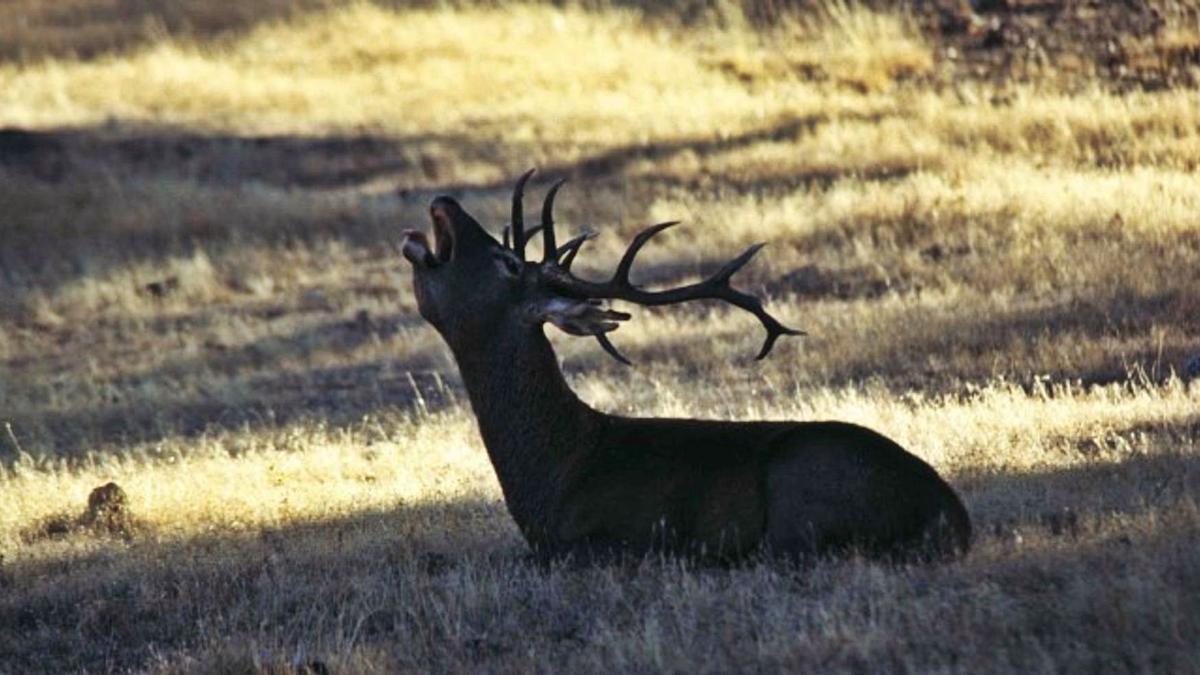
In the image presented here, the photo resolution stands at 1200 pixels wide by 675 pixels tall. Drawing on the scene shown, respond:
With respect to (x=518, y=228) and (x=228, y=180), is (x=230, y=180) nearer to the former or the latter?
(x=228, y=180)

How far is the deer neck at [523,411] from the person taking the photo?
9.83m

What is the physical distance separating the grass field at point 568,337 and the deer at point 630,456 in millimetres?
→ 230

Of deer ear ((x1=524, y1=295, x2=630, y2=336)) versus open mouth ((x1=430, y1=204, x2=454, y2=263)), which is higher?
open mouth ((x1=430, y1=204, x2=454, y2=263))

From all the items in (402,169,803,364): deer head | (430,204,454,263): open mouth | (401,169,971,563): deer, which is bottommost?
(401,169,971,563): deer

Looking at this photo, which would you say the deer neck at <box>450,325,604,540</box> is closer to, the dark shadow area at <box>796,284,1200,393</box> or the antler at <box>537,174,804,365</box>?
the antler at <box>537,174,804,365</box>

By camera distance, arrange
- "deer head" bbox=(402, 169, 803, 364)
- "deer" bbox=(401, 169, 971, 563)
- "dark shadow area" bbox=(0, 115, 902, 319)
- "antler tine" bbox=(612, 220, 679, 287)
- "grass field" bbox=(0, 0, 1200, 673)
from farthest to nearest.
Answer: "dark shadow area" bbox=(0, 115, 902, 319)
"deer head" bbox=(402, 169, 803, 364)
"antler tine" bbox=(612, 220, 679, 287)
"deer" bbox=(401, 169, 971, 563)
"grass field" bbox=(0, 0, 1200, 673)

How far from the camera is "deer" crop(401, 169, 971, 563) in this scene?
8812 mm

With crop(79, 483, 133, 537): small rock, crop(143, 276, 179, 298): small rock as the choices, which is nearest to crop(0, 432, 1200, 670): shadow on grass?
crop(79, 483, 133, 537): small rock

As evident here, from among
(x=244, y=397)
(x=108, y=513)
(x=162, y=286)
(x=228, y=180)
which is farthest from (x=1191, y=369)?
(x=228, y=180)

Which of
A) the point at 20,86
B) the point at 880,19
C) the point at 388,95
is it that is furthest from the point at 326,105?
the point at 880,19

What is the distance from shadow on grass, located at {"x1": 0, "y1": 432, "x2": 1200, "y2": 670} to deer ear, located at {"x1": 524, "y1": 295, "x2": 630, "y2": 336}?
1.00 m

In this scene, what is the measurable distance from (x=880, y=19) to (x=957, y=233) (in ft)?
34.0

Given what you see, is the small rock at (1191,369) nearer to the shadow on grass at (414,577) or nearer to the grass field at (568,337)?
the grass field at (568,337)

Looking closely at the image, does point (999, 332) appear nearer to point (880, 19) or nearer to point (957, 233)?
point (957, 233)
